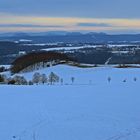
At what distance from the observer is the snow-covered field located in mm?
13508

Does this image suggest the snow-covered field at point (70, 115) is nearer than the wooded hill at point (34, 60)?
Yes

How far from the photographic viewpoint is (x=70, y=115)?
17.1 meters

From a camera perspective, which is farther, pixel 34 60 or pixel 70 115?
pixel 34 60

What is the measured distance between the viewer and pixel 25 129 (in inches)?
553

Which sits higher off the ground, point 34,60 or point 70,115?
point 34,60

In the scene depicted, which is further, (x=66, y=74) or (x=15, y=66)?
(x=15, y=66)

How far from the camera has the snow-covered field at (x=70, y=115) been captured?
13508 millimetres

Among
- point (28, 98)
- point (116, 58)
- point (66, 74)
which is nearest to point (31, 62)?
point (66, 74)

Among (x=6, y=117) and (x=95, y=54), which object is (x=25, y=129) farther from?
(x=95, y=54)

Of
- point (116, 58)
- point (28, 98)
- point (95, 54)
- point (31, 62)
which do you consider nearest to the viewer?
point (28, 98)

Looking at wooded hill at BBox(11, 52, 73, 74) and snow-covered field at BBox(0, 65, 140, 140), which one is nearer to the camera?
snow-covered field at BBox(0, 65, 140, 140)

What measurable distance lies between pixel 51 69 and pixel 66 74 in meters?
4.90

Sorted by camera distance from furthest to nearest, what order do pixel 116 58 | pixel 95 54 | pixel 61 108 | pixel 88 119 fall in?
pixel 95 54 → pixel 116 58 → pixel 61 108 → pixel 88 119

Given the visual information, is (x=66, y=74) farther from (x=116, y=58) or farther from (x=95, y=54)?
(x=95, y=54)
